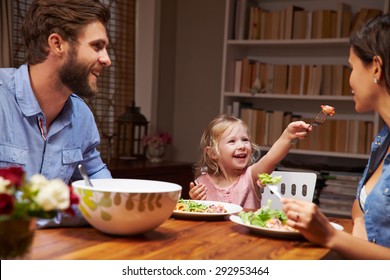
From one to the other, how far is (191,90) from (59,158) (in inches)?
120

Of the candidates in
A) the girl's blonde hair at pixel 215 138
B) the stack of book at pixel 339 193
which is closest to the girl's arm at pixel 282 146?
the girl's blonde hair at pixel 215 138

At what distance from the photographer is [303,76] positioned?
4.07 m

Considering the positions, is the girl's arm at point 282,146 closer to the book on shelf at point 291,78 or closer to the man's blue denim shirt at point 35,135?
the man's blue denim shirt at point 35,135

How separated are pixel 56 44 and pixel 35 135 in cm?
33

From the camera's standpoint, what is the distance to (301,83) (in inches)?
160

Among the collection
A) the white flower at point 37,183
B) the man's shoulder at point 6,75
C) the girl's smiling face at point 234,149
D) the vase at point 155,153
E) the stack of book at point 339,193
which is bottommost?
the stack of book at point 339,193

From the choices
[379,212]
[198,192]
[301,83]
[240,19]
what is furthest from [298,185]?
[240,19]

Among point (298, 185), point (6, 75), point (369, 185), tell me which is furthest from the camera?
point (298, 185)

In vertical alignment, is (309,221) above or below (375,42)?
below

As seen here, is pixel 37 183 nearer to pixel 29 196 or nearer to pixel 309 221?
pixel 29 196

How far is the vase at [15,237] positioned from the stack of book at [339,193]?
3.20 m

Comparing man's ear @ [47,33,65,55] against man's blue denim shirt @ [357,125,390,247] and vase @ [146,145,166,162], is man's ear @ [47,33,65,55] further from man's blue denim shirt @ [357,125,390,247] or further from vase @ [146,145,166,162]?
vase @ [146,145,166,162]

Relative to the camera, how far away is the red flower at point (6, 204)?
2.68ft
